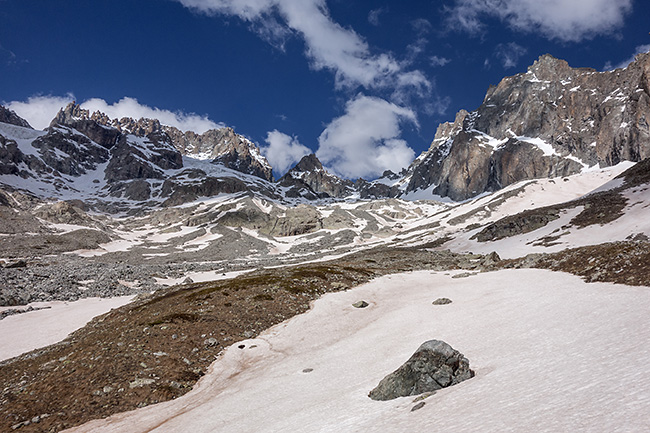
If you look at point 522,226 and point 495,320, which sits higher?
point 522,226

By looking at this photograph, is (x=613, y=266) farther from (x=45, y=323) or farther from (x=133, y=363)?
(x=45, y=323)

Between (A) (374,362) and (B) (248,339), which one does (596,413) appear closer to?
(A) (374,362)

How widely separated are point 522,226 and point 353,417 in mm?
100362

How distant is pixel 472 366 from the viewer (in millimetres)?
11766

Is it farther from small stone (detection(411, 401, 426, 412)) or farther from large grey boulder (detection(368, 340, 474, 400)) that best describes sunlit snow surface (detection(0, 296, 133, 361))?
small stone (detection(411, 401, 426, 412))

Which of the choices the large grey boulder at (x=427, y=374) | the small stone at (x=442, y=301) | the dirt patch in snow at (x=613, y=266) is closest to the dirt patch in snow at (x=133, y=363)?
the large grey boulder at (x=427, y=374)

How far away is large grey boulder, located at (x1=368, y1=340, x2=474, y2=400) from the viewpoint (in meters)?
10.5

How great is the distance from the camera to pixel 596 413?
17.9 feet

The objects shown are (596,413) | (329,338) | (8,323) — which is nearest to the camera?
(596,413)

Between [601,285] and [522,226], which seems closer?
[601,285]

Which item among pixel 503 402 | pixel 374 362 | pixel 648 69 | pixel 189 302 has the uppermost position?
pixel 648 69

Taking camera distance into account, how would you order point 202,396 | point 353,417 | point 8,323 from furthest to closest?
point 8,323
point 202,396
point 353,417

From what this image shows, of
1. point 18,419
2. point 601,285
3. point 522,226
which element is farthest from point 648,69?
point 18,419

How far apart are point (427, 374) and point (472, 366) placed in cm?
226
